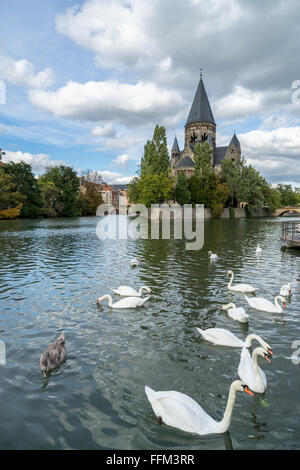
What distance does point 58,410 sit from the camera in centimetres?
510

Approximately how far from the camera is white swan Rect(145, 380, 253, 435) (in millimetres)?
4500

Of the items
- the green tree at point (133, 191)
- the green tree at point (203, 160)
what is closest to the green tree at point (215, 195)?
the green tree at point (203, 160)

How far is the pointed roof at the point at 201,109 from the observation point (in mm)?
121375

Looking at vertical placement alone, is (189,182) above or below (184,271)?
above

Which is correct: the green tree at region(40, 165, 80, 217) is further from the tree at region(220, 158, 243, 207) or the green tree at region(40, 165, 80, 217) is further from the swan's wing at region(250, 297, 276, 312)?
the swan's wing at region(250, 297, 276, 312)

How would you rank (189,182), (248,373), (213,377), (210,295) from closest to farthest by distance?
(248,373)
(213,377)
(210,295)
(189,182)

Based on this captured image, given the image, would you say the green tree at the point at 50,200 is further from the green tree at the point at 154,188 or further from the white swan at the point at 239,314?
the white swan at the point at 239,314

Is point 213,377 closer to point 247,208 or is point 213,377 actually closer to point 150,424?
point 150,424

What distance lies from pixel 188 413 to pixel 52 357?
336 cm

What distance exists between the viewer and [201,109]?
400 feet

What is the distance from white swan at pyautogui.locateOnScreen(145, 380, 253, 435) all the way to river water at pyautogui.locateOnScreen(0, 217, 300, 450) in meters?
0.15

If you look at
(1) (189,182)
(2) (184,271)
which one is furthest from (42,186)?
(2) (184,271)
